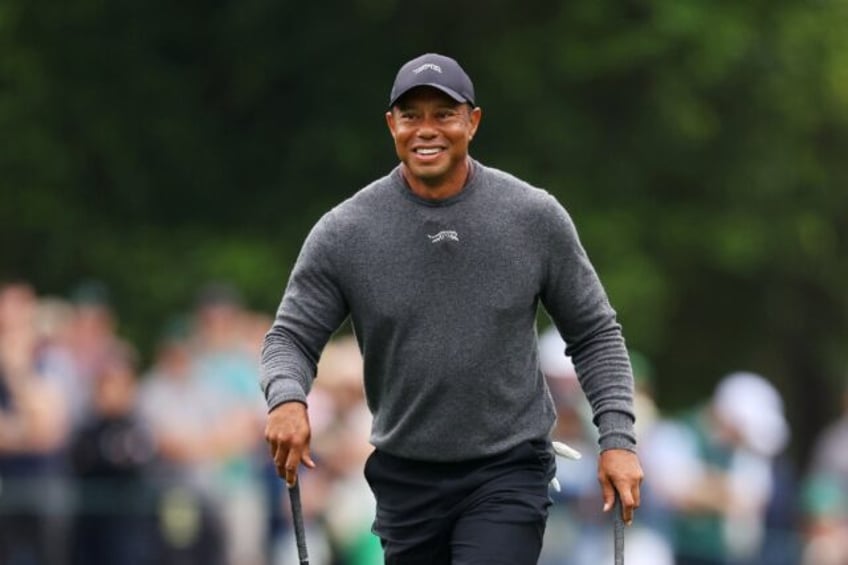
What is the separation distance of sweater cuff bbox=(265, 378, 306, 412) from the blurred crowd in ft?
18.9

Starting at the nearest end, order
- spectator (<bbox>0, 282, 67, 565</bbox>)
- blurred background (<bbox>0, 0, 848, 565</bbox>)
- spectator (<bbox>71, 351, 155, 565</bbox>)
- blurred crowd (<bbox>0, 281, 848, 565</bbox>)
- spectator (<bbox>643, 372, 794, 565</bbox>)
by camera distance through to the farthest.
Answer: spectator (<bbox>0, 282, 67, 565</bbox>) → blurred crowd (<bbox>0, 281, 848, 565</bbox>) → spectator (<bbox>71, 351, 155, 565</bbox>) → spectator (<bbox>643, 372, 794, 565</bbox>) → blurred background (<bbox>0, 0, 848, 565</bbox>)

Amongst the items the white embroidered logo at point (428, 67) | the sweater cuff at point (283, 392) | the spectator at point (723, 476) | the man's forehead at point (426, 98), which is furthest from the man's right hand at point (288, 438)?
the spectator at point (723, 476)

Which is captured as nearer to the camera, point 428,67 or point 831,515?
point 428,67

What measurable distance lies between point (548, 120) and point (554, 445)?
1361 centimetres

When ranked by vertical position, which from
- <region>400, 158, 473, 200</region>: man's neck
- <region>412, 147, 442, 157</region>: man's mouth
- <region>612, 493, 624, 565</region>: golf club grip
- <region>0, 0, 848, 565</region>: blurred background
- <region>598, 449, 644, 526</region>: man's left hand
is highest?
<region>0, 0, 848, 565</region>: blurred background

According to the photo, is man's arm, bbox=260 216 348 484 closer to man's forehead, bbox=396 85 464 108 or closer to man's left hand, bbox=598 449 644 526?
man's forehead, bbox=396 85 464 108

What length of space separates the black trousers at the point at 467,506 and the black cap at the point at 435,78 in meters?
Answer: 1.23

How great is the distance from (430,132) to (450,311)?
0.61m

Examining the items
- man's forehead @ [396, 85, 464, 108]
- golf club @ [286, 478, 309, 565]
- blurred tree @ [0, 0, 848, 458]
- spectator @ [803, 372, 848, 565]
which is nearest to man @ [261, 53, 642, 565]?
man's forehead @ [396, 85, 464, 108]

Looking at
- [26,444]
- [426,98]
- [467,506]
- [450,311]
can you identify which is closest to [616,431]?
[467,506]

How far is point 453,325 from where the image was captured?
28.5 feet

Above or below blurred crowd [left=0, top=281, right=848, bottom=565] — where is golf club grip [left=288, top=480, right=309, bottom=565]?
below

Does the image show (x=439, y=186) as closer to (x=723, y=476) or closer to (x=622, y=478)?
(x=622, y=478)

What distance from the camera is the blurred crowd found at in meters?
14.8
